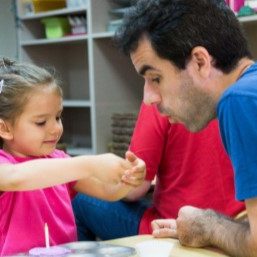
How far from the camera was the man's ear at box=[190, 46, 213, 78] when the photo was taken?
3.55 feet

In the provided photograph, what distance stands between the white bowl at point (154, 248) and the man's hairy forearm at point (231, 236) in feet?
0.33

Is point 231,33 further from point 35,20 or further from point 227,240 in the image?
point 35,20

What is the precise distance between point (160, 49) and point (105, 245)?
1.46 ft

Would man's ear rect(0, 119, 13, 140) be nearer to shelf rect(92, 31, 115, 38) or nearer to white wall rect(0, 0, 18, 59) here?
shelf rect(92, 31, 115, 38)

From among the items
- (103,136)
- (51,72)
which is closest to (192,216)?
(51,72)

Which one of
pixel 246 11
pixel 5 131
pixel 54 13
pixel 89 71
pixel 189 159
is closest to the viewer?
pixel 5 131

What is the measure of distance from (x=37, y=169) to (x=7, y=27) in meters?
2.38

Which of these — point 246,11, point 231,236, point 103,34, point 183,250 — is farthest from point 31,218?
point 103,34

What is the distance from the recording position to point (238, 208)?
144cm

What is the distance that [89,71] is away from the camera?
3.10 m

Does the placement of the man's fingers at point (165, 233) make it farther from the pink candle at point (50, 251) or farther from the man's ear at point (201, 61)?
the man's ear at point (201, 61)

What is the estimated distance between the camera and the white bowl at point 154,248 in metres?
1.05

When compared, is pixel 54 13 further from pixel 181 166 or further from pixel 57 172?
pixel 57 172

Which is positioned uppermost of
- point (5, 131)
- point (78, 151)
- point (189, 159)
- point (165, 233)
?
point (5, 131)
